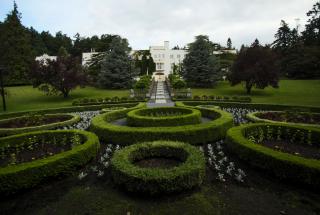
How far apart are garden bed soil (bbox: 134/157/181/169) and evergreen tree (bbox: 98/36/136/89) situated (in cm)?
2853

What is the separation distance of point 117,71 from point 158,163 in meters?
29.4

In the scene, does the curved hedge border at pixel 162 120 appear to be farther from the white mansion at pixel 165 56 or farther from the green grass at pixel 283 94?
the white mansion at pixel 165 56

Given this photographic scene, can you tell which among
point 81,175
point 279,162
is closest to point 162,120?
point 81,175

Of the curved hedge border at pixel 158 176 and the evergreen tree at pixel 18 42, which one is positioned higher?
the evergreen tree at pixel 18 42

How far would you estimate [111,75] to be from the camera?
35469 mm

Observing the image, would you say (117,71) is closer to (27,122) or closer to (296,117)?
(27,122)

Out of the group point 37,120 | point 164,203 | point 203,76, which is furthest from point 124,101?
point 164,203

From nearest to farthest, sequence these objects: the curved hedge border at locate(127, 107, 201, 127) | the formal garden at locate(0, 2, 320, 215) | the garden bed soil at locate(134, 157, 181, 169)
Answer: the formal garden at locate(0, 2, 320, 215)
the garden bed soil at locate(134, 157, 181, 169)
the curved hedge border at locate(127, 107, 201, 127)

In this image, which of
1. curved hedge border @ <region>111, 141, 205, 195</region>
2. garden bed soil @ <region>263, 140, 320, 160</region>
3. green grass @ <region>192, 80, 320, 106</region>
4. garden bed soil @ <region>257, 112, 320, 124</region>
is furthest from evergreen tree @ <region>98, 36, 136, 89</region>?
curved hedge border @ <region>111, 141, 205, 195</region>

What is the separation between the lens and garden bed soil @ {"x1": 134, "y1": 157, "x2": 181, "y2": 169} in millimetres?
7588

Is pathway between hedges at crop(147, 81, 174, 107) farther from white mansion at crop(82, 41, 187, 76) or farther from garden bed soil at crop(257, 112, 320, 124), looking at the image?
white mansion at crop(82, 41, 187, 76)

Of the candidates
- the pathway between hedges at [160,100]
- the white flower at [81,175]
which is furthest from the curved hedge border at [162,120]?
the pathway between hedges at [160,100]

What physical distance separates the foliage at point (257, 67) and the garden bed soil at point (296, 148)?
17285 mm

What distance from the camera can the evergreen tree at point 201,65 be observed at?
3441 cm
